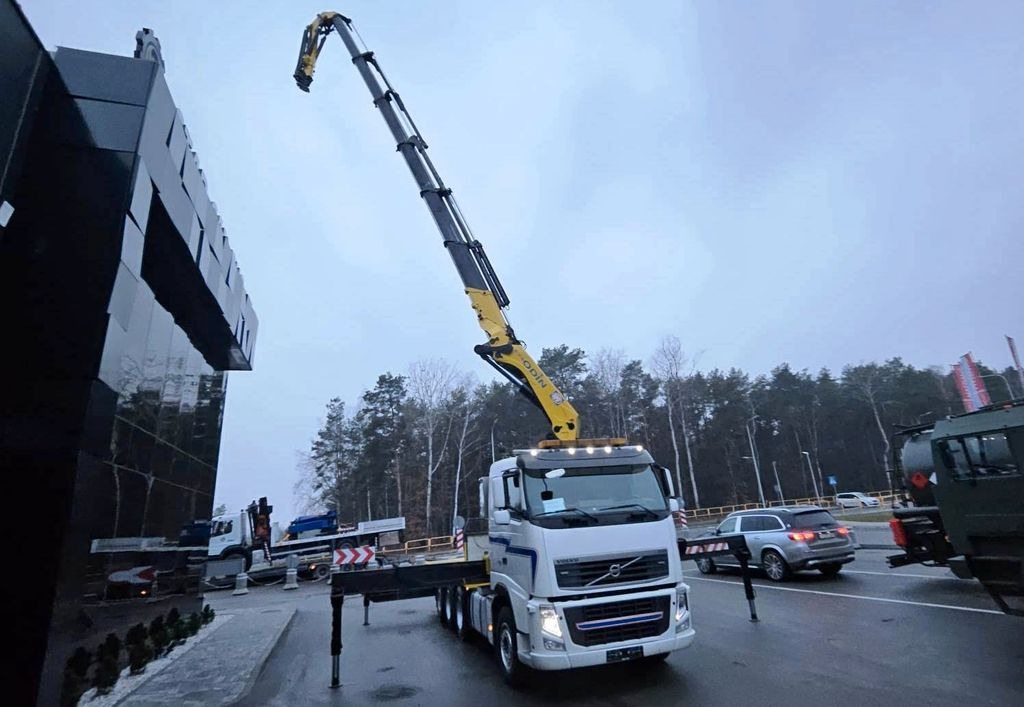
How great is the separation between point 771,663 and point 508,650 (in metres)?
3.21

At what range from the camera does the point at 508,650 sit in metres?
6.69

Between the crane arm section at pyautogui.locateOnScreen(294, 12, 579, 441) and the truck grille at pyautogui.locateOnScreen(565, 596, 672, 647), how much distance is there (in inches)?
178

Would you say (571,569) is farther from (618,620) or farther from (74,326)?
(74,326)

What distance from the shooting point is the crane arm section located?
11164mm

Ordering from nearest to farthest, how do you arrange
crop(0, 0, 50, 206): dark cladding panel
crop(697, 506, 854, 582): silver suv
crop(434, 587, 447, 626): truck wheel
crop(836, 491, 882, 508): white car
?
crop(0, 0, 50, 206): dark cladding panel, crop(434, 587, 447, 626): truck wheel, crop(697, 506, 854, 582): silver suv, crop(836, 491, 882, 508): white car

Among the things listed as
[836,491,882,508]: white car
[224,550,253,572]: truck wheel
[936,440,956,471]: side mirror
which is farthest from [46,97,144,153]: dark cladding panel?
[836,491,882,508]: white car

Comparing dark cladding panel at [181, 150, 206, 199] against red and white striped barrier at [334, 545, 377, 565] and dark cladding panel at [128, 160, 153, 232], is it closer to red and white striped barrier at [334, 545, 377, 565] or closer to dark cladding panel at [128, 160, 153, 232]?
dark cladding panel at [128, 160, 153, 232]

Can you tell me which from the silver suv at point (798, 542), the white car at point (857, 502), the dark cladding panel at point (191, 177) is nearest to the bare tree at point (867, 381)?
the white car at point (857, 502)

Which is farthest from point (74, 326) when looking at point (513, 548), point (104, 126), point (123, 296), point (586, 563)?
point (586, 563)

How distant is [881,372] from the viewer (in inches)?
2761

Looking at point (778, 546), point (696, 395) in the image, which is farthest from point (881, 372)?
point (778, 546)

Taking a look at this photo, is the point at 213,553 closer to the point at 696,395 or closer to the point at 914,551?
the point at 914,551

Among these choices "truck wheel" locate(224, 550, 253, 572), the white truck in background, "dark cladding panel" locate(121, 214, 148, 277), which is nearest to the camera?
"dark cladding panel" locate(121, 214, 148, 277)

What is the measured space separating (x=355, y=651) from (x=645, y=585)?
595 cm
